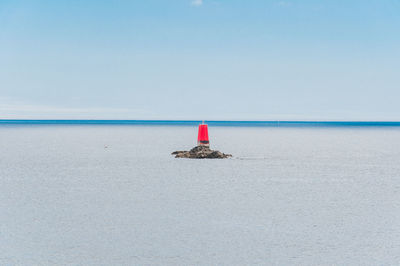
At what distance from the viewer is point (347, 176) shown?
58.1 ft

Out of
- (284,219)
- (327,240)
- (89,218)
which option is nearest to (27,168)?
(89,218)

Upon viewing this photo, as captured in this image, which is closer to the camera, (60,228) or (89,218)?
(60,228)

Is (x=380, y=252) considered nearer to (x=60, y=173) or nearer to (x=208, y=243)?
(x=208, y=243)

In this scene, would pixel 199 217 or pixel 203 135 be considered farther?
pixel 203 135

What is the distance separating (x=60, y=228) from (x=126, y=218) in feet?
4.43

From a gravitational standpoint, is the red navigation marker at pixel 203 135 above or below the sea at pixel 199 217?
above

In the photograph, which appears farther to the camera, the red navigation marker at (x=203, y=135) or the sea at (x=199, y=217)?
the red navigation marker at (x=203, y=135)

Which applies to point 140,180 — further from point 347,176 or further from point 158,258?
point 158,258

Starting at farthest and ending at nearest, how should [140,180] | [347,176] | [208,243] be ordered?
[347,176] → [140,180] → [208,243]

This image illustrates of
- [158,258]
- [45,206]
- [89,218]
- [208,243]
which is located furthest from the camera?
[45,206]

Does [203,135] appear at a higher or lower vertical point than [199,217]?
higher

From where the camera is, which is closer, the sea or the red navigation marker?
the sea

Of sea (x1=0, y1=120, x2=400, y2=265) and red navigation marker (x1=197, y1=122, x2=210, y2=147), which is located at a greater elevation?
red navigation marker (x1=197, y1=122, x2=210, y2=147)

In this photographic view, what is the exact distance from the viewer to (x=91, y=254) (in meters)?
7.40
